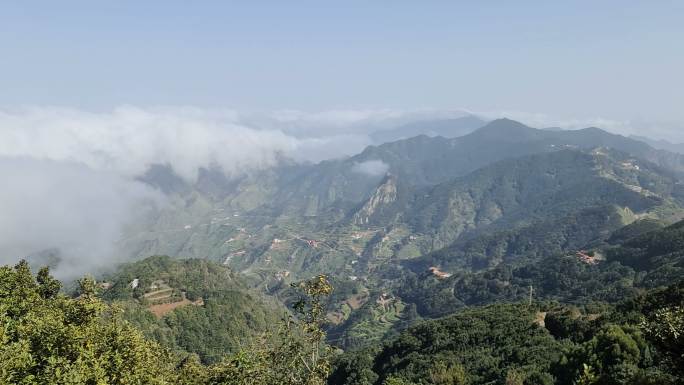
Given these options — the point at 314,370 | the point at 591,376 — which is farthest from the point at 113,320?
the point at 591,376

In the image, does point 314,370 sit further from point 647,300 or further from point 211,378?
point 647,300

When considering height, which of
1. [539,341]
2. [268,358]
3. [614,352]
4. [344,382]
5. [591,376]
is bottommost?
[344,382]

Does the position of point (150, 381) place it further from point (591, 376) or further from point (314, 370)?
point (591, 376)

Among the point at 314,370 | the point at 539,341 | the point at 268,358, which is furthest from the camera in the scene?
the point at 539,341

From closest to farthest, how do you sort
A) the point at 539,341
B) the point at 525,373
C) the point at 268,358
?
the point at 268,358 → the point at 525,373 → the point at 539,341

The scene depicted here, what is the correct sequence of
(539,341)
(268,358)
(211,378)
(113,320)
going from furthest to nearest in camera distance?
(539,341) < (113,320) < (211,378) < (268,358)

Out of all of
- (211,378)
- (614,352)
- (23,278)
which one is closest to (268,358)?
(211,378)

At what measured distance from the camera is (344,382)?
6752 inches

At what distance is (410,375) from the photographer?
145 m

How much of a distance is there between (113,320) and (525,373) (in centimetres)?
9625

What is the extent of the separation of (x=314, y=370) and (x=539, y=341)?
12081 cm

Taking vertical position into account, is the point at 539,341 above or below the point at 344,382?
above

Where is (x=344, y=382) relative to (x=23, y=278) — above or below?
below

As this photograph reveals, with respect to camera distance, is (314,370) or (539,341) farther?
(539,341)
